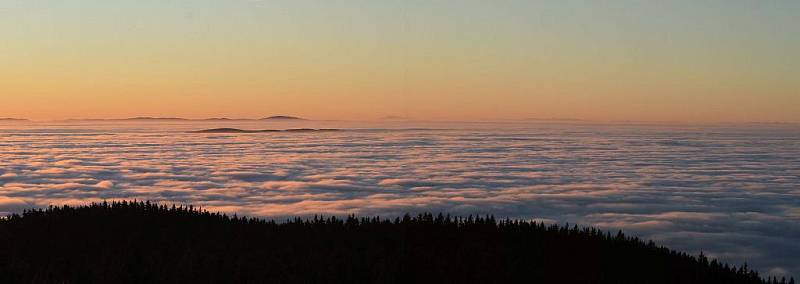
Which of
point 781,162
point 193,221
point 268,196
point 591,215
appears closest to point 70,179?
point 268,196

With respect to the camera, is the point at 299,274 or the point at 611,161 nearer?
the point at 299,274

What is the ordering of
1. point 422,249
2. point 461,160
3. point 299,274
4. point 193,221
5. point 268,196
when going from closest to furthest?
point 299,274 < point 422,249 < point 193,221 < point 268,196 < point 461,160

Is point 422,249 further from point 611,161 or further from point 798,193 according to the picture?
point 611,161

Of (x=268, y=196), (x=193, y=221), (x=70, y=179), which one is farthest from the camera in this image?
(x=70, y=179)

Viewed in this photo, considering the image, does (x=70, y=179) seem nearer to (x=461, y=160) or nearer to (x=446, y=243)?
(x=461, y=160)

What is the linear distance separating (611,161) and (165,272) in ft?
161

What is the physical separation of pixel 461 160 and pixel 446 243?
4350 centimetres

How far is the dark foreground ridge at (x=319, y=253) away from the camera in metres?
8.05

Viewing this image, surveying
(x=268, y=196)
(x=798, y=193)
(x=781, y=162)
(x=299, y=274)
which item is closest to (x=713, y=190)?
(x=798, y=193)

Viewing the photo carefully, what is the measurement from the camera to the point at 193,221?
39.4 feet

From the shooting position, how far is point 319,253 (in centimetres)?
888

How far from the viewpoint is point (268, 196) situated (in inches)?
1173

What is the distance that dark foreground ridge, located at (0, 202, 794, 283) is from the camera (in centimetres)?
805

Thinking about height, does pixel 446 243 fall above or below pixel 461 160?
below
